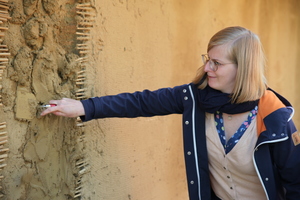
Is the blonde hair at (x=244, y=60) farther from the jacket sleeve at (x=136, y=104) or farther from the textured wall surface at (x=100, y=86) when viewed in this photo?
the textured wall surface at (x=100, y=86)

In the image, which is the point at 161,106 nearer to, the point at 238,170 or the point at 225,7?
the point at 238,170

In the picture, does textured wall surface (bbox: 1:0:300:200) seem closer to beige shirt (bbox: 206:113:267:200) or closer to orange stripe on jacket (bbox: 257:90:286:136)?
beige shirt (bbox: 206:113:267:200)

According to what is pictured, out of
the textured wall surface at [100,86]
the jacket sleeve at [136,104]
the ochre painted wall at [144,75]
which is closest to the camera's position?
the jacket sleeve at [136,104]

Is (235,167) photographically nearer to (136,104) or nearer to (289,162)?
(289,162)

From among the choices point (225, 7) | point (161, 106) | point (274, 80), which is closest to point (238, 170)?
point (161, 106)

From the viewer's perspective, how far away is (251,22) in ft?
16.2

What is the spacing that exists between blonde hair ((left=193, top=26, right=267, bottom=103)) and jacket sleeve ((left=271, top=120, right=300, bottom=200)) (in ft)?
0.85

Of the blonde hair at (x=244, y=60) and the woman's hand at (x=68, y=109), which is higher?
the blonde hair at (x=244, y=60)

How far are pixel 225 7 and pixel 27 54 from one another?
263cm

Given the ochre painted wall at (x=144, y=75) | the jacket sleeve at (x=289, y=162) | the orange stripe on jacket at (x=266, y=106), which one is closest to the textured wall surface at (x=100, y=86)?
the ochre painted wall at (x=144, y=75)

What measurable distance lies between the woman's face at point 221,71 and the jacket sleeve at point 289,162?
37 centimetres

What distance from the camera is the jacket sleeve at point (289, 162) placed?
77.7 inches

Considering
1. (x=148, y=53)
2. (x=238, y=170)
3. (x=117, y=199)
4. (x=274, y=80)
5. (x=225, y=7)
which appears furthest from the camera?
(x=274, y=80)

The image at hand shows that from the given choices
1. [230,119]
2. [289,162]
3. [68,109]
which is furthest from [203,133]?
[68,109]
